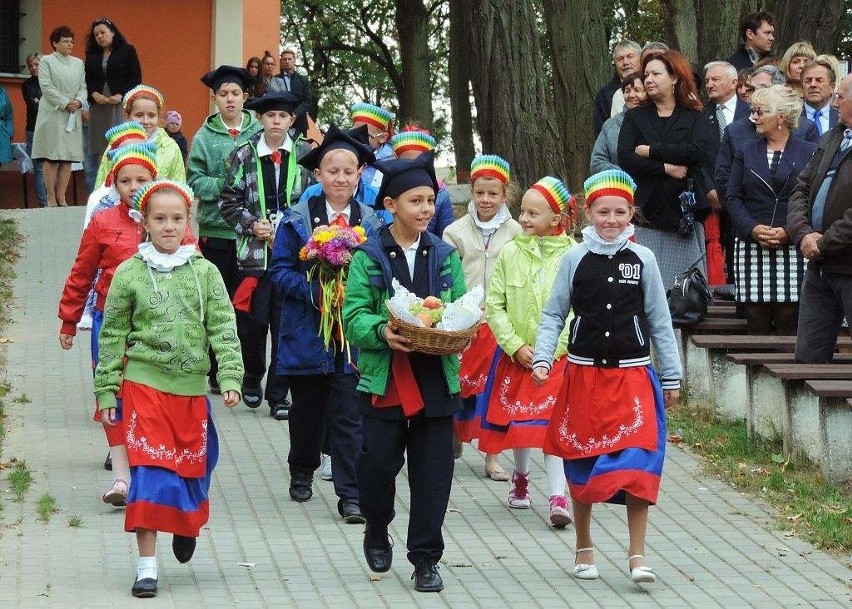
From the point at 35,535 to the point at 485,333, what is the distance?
2.86 m

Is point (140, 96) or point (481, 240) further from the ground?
point (140, 96)

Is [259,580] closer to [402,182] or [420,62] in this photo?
[402,182]

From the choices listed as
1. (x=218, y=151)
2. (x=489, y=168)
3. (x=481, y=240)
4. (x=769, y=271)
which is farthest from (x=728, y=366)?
(x=218, y=151)

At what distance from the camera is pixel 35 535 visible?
314 inches

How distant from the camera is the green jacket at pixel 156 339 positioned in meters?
7.05

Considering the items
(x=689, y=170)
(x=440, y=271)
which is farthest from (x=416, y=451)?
(x=689, y=170)

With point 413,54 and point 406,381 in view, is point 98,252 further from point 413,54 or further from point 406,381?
point 413,54

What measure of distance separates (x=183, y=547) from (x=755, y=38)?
29.7 feet

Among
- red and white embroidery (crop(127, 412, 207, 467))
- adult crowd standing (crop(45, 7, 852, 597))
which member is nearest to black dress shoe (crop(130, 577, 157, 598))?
adult crowd standing (crop(45, 7, 852, 597))

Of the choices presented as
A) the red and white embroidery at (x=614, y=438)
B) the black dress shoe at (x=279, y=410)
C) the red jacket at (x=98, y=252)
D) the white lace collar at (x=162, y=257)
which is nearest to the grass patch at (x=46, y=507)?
the red jacket at (x=98, y=252)

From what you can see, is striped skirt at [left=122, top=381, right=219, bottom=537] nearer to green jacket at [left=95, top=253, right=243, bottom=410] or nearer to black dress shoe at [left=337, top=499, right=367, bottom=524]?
green jacket at [left=95, top=253, right=243, bottom=410]

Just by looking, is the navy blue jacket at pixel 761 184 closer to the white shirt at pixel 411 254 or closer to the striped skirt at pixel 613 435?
the striped skirt at pixel 613 435

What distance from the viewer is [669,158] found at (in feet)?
37.7

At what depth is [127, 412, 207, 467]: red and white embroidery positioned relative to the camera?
6.90m
